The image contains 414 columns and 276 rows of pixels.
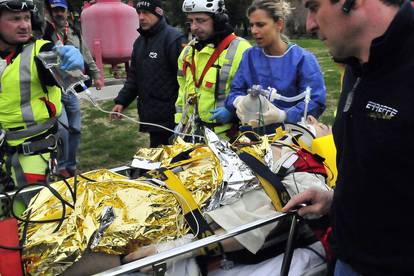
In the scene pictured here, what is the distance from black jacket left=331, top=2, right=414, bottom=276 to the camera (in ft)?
4.51

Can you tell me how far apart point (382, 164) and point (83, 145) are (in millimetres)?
6122

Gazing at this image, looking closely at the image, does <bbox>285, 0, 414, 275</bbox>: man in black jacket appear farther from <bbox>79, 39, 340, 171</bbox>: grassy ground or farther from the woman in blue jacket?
<bbox>79, 39, 340, 171</bbox>: grassy ground

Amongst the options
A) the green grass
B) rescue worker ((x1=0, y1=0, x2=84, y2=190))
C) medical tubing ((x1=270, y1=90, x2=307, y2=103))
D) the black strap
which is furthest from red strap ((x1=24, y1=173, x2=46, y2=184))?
the green grass

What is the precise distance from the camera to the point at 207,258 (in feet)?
7.57

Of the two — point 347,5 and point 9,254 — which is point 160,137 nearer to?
point 9,254

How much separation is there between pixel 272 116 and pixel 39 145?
5.31ft

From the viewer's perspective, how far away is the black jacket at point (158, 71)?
178 inches

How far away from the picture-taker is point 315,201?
6.78 ft

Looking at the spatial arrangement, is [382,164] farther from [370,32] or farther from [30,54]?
[30,54]

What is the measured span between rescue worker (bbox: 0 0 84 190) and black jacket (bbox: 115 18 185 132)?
1.60 m

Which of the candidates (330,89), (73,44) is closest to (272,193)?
(73,44)

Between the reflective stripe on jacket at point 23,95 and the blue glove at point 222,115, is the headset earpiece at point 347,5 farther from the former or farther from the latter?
→ the blue glove at point 222,115

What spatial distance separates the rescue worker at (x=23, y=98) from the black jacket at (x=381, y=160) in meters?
1.93

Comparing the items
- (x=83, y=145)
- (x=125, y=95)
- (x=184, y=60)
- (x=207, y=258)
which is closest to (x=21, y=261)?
(x=207, y=258)
